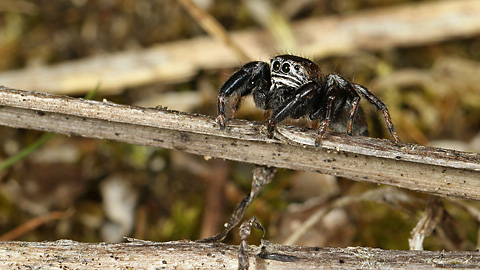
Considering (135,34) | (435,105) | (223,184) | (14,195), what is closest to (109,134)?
(223,184)

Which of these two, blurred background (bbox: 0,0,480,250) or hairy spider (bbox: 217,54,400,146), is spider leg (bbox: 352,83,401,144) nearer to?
hairy spider (bbox: 217,54,400,146)

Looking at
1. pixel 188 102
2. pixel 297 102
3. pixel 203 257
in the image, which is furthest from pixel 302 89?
pixel 188 102

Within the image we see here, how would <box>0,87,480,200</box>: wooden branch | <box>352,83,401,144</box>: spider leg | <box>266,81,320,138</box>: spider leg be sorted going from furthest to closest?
<box>352,83,401,144</box>: spider leg
<box>266,81,320,138</box>: spider leg
<box>0,87,480,200</box>: wooden branch

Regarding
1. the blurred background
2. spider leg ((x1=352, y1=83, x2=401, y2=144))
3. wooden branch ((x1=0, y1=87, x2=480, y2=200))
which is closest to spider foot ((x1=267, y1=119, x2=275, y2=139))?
wooden branch ((x1=0, y1=87, x2=480, y2=200))

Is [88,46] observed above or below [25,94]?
above

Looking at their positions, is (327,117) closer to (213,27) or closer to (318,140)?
(318,140)

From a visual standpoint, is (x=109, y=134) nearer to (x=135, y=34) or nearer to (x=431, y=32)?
(x=135, y=34)
